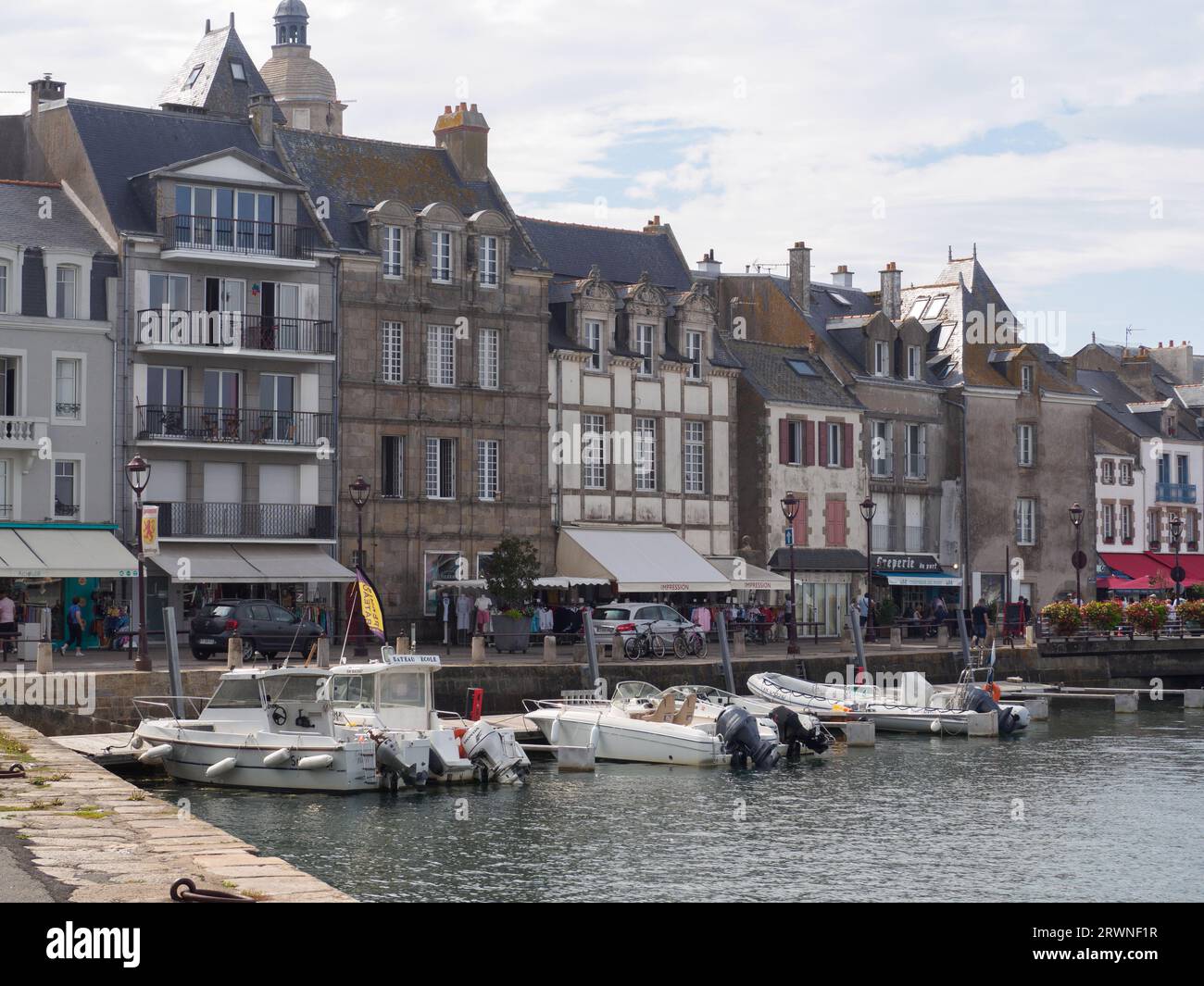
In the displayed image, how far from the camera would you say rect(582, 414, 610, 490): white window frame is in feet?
180

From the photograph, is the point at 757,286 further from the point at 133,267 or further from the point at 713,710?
the point at 713,710

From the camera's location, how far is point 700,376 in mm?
58062

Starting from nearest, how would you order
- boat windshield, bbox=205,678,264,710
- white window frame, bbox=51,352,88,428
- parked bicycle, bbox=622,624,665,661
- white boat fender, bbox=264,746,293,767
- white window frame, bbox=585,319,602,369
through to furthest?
white boat fender, bbox=264,746,293,767, boat windshield, bbox=205,678,264,710, parked bicycle, bbox=622,624,665,661, white window frame, bbox=51,352,88,428, white window frame, bbox=585,319,602,369

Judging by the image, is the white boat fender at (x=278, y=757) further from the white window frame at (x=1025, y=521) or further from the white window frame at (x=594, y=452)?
the white window frame at (x=1025, y=521)

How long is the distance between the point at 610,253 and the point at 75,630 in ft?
74.8

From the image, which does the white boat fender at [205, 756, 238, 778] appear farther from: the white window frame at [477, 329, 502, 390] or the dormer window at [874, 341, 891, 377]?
the dormer window at [874, 341, 891, 377]

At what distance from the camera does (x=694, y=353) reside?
5809 centimetres

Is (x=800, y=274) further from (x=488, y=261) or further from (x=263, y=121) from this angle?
(x=263, y=121)

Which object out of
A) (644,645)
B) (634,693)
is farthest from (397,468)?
(634,693)

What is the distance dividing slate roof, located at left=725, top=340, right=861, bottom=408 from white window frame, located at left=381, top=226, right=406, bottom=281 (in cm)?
1305

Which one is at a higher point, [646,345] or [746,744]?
[646,345]

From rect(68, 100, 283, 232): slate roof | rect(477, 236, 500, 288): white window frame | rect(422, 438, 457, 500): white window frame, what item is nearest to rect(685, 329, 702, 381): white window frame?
rect(477, 236, 500, 288): white window frame

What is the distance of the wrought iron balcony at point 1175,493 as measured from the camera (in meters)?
79.6
